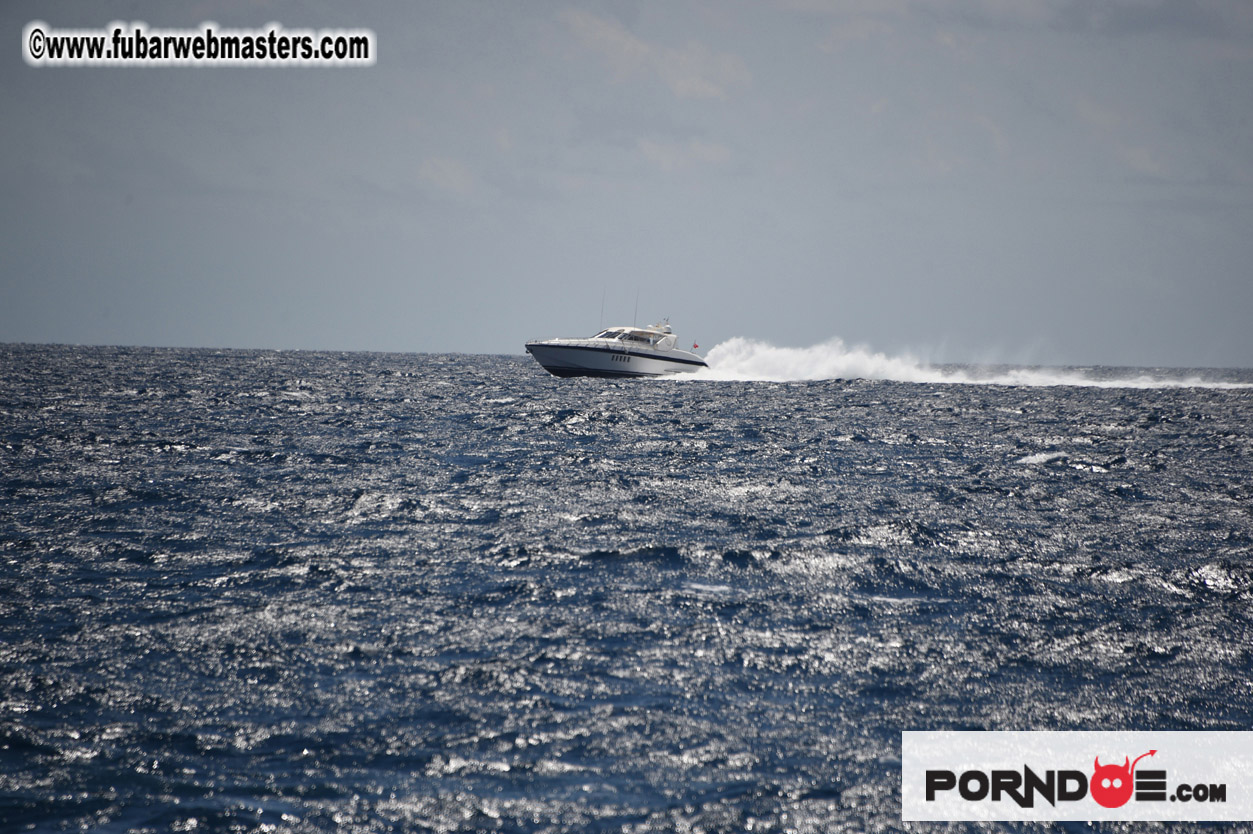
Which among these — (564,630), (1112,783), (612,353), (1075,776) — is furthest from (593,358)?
(1112,783)

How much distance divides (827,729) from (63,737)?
632cm

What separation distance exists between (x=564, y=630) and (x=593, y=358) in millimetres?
50710

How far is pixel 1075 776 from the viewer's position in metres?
7.30

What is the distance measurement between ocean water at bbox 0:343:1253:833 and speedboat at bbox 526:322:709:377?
118 ft

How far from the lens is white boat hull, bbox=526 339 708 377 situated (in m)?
60.1

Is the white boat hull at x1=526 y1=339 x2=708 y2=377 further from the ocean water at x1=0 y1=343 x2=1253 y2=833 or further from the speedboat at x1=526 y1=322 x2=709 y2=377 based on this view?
the ocean water at x1=0 y1=343 x2=1253 y2=833

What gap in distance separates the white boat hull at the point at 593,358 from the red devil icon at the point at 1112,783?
174 feet

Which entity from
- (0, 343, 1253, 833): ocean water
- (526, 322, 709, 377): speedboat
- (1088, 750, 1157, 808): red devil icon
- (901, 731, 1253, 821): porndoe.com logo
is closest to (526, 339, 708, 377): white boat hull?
(526, 322, 709, 377): speedboat

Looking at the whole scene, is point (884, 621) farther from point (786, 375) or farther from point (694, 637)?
point (786, 375)

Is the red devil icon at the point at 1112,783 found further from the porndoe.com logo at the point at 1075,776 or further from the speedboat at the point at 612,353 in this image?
the speedboat at the point at 612,353

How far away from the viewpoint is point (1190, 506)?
1958 cm

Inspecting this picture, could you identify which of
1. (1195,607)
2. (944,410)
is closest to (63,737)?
(1195,607)

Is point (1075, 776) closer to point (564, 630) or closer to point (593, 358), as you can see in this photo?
point (564, 630)

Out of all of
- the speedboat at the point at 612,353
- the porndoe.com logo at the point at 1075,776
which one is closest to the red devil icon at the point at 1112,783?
the porndoe.com logo at the point at 1075,776
